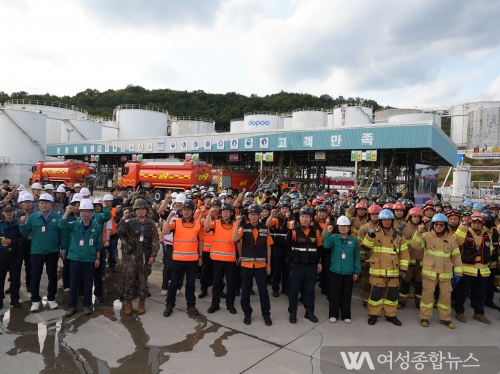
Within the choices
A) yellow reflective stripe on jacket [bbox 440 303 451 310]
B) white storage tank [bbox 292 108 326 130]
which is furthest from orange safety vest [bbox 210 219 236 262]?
white storage tank [bbox 292 108 326 130]

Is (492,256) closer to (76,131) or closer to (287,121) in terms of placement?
(287,121)

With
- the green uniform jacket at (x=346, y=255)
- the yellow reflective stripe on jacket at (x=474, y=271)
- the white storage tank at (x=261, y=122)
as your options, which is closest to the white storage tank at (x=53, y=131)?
the white storage tank at (x=261, y=122)

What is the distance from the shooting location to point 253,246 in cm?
525

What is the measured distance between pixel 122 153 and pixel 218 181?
47.8 ft

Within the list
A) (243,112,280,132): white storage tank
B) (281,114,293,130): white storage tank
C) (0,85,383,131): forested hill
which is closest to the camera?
(243,112,280,132): white storage tank

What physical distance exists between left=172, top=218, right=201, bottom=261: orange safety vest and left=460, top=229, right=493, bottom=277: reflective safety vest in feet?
15.0

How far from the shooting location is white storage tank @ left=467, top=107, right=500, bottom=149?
209 feet

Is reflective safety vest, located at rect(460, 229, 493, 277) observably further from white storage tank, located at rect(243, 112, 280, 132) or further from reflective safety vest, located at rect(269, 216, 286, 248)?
white storage tank, located at rect(243, 112, 280, 132)

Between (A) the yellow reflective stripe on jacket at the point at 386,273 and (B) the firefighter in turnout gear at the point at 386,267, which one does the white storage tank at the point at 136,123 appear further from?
(A) the yellow reflective stripe on jacket at the point at 386,273

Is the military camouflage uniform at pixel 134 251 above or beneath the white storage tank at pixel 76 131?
beneath

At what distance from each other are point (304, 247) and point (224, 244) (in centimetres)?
133

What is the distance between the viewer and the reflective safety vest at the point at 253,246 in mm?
5230

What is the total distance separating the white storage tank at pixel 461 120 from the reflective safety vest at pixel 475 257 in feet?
253

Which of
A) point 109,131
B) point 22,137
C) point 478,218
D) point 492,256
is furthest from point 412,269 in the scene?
point 109,131
